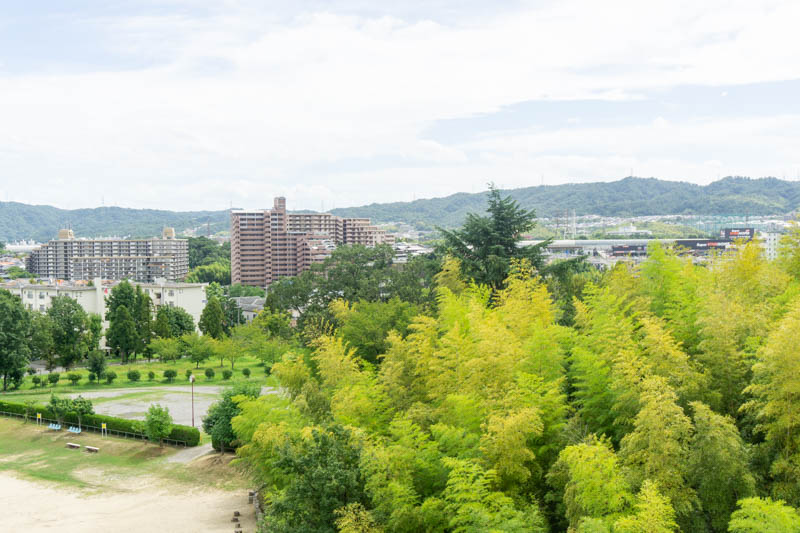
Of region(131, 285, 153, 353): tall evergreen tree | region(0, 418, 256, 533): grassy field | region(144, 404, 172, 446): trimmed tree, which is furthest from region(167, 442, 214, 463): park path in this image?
region(131, 285, 153, 353): tall evergreen tree

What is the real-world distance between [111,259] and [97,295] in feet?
148

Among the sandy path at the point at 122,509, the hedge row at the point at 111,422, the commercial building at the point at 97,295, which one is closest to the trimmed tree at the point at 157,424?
the hedge row at the point at 111,422

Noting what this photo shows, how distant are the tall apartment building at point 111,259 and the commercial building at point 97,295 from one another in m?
37.1

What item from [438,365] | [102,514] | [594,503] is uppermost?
[438,365]

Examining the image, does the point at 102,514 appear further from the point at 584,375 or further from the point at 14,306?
the point at 14,306

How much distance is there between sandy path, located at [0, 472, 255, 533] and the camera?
1773 cm

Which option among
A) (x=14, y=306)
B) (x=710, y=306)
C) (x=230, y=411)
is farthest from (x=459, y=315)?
(x=14, y=306)

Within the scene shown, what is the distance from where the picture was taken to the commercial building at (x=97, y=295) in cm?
5316

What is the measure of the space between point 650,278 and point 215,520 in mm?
12861

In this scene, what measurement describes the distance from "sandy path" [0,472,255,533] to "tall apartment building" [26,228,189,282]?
76.7m

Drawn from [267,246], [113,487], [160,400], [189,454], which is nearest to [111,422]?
[189,454]

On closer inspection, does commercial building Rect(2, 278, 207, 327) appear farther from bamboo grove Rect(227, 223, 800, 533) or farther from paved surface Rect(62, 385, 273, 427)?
bamboo grove Rect(227, 223, 800, 533)

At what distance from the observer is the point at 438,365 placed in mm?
14797

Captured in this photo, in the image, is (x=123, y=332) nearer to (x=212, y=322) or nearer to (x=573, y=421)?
(x=212, y=322)
